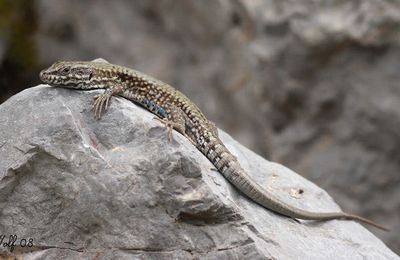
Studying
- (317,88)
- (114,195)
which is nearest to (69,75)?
(114,195)

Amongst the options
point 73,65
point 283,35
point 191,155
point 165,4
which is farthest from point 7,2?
point 191,155

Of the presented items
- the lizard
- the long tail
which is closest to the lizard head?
the lizard

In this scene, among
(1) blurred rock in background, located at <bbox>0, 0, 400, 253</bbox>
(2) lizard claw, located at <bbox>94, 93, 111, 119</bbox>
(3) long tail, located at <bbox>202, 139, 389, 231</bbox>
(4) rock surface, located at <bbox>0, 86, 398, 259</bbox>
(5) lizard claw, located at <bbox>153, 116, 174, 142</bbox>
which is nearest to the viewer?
(4) rock surface, located at <bbox>0, 86, 398, 259</bbox>

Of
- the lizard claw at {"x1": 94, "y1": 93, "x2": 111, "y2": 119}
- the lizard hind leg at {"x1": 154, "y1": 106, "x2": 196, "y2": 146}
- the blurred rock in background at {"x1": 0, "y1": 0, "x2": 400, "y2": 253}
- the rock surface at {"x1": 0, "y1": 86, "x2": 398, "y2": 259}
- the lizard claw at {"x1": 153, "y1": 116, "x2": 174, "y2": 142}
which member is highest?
the blurred rock in background at {"x1": 0, "y1": 0, "x2": 400, "y2": 253}

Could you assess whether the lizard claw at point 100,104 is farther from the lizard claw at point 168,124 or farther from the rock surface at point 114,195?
the lizard claw at point 168,124

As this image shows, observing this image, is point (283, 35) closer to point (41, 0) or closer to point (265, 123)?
point (265, 123)

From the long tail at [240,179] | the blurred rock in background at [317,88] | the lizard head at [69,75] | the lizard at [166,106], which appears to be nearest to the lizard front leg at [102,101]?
the lizard at [166,106]

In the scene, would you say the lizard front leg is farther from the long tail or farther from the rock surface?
the long tail
